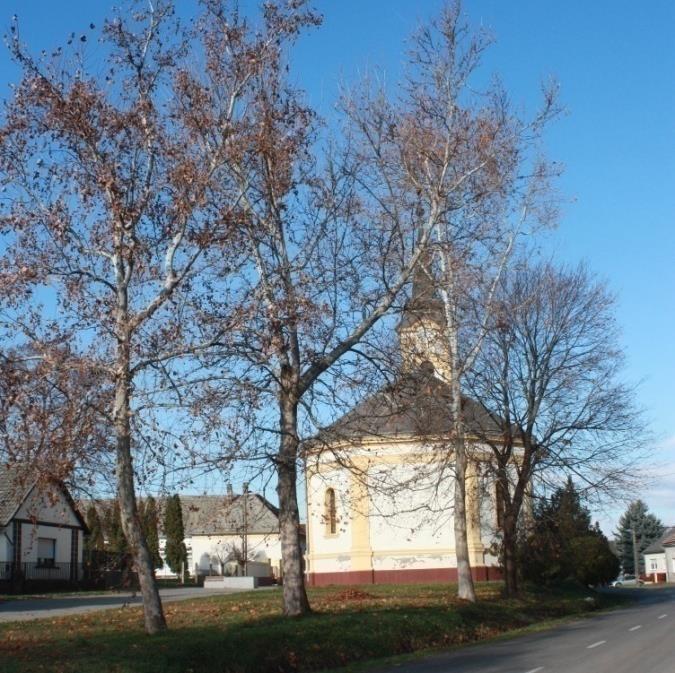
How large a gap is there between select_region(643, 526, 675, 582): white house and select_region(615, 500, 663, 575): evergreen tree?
1459mm

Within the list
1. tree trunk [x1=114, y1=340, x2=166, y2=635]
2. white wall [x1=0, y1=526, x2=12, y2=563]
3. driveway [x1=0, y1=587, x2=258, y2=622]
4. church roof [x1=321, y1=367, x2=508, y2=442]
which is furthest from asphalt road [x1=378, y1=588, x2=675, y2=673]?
white wall [x1=0, y1=526, x2=12, y2=563]

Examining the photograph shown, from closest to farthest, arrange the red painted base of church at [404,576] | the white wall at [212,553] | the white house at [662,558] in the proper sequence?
the red painted base of church at [404,576] < the white wall at [212,553] < the white house at [662,558]

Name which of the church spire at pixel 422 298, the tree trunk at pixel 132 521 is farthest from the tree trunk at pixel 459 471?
the tree trunk at pixel 132 521

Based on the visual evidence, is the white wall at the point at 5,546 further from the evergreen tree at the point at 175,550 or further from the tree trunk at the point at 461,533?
the tree trunk at the point at 461,533

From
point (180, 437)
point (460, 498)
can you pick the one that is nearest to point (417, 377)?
point (180, 437)

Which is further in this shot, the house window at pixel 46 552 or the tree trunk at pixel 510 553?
the house window at pixel 46 552

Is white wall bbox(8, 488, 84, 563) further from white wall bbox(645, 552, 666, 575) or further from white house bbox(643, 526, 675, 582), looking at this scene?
white wall bbox(645, 552, 666, 575)

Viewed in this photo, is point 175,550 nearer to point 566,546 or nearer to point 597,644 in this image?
point 566,546

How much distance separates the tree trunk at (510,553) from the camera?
36.9 meters

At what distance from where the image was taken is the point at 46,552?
5472cm

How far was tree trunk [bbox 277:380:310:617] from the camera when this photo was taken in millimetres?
22828

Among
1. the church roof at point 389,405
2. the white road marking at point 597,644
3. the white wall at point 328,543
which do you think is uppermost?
the church roof at point 389,405

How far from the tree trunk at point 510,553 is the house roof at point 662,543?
259 feet

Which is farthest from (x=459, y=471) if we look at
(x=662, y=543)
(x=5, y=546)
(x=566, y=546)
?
(x=662, y=543)
